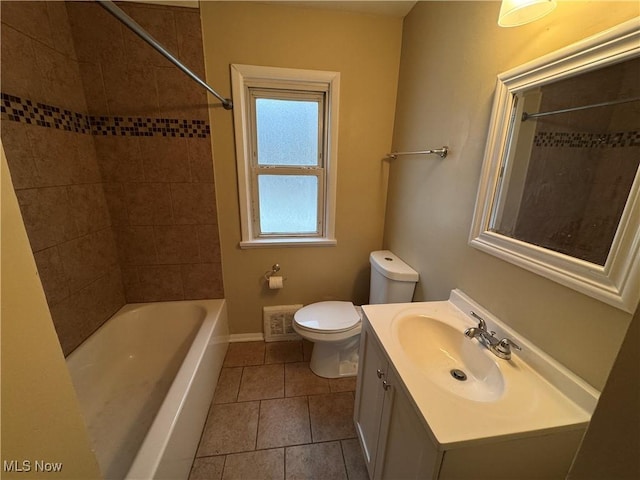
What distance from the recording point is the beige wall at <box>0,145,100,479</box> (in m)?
0.36

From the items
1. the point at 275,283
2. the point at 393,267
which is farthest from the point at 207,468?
the point at 393,267

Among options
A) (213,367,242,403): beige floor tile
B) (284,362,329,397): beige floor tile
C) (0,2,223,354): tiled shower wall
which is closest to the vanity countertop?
(284,362,329,397): beige floor tile

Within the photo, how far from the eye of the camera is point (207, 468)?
1205mm

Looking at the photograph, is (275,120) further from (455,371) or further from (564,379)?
(564,379)

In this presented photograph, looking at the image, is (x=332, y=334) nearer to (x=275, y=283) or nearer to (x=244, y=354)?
(x=275, y=283)

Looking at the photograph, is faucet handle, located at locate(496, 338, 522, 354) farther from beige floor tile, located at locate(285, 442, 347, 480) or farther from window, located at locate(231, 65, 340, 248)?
window, located at locate(231, 65, 340, 248)

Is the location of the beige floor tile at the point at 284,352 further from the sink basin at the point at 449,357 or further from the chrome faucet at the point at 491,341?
the chrome faucet at the point at 491,341

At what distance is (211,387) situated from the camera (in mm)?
1535

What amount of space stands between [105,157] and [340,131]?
5.02 ft

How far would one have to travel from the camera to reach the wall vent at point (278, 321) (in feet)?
6.70

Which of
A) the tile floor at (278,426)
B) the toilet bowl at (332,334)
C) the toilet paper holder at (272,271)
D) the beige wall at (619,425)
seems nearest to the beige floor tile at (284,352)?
the tile floor at (278,426)

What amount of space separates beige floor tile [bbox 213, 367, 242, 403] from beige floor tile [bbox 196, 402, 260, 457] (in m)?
0.05

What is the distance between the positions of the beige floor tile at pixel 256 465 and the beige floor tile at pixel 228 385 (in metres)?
0.35

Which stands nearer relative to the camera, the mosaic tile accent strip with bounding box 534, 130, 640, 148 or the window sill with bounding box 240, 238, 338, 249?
the mosaic tile accent strip with bounding box 534, 130, 640, 148
